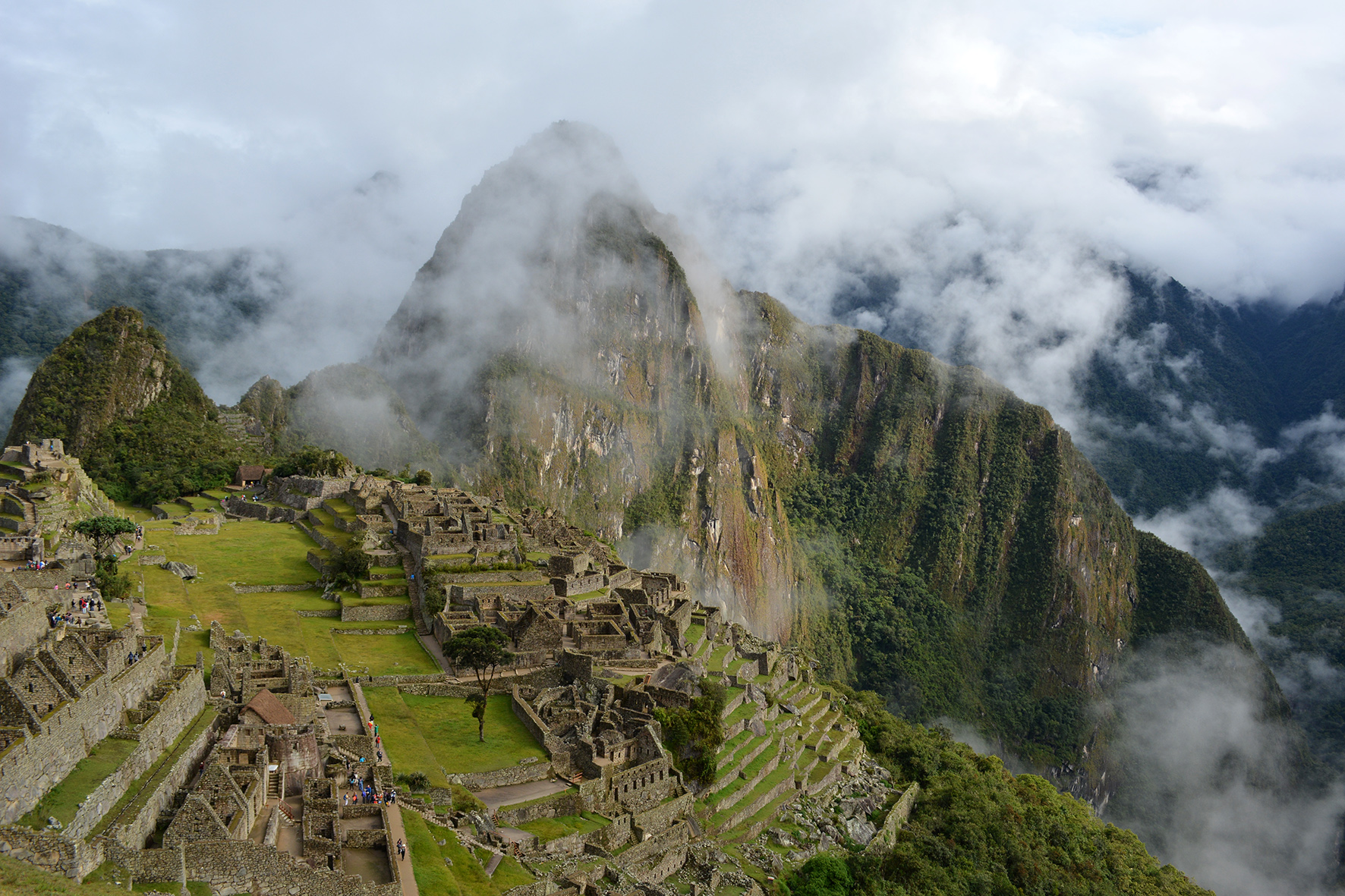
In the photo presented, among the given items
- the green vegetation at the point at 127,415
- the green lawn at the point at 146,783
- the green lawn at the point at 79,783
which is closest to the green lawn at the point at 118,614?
the green lawn at the point at 146,783

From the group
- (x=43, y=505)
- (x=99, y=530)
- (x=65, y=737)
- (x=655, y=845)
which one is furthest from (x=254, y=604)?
(x=65, y=737)

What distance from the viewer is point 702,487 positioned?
557 feet

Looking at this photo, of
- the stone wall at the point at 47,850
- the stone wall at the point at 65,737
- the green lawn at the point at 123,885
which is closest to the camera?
the stone wall at the point at 47,850

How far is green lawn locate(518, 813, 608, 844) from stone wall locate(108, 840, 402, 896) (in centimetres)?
829

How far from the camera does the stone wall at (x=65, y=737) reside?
15.9 metres

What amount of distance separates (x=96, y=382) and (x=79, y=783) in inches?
2955

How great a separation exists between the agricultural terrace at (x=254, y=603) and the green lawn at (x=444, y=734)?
2653 mm

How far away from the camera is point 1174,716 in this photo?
153500mm

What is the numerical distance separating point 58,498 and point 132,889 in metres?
38.5

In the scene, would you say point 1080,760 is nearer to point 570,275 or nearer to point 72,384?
point 570,275

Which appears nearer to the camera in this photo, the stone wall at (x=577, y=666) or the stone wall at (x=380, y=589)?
the stone wall at (x=577, y=666)

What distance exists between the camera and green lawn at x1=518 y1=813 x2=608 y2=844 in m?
26.5

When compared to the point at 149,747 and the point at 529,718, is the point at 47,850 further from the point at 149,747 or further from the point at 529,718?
the point at 529,718

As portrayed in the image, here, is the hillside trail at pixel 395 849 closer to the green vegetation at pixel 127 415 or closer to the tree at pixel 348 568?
the tree at pixel 348 568
